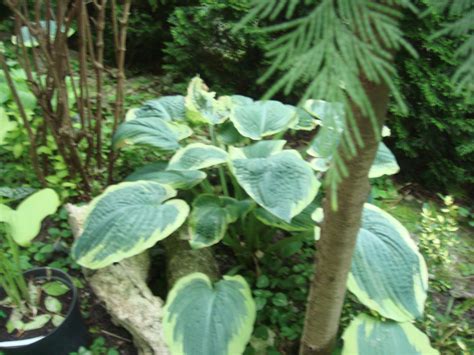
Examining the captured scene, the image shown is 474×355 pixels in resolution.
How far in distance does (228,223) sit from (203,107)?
617 millimetres

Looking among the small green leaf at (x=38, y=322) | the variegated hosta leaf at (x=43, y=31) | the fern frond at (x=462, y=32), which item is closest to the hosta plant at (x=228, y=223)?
the small green leaf at (x=38, y=322)

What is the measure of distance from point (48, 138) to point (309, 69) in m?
2.03

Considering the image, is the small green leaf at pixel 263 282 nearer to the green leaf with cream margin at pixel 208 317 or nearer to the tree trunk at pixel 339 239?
the green leaf with cream margin at pixel 208 317

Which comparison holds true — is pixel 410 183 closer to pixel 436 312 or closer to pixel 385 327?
pixel 436 312

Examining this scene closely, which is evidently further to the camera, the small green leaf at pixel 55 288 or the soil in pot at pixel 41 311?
the small green leaf at pixel 55 288

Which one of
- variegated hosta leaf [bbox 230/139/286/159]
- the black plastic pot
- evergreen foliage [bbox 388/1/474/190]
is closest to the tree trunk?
variegated hosta leaf [bbox 230/139/286/159]

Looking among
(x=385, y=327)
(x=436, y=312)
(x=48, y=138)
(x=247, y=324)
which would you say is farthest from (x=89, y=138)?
(x=436, y=312)

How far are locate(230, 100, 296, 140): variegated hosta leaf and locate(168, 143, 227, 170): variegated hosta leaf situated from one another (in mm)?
194

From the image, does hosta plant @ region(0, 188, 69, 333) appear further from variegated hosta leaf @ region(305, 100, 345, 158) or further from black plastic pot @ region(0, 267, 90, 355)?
variegated hosta leaf @ region(305, 100, 345, 158)

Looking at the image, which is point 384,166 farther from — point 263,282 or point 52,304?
point 52,304

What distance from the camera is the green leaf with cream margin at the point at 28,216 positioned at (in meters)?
1.40

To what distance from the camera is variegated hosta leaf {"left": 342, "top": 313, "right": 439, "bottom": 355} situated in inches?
55.2

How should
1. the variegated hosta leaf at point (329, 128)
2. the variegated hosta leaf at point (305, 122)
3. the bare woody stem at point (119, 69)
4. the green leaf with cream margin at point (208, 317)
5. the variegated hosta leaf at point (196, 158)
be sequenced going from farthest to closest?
the variegated hosta leaf at point (305, 122)
the bare woody stem at point (119, 69)
the variegated hosta leaf at point (196, 158)
the green leaf with cream margin at point (208, 317)
the variegated hosta leaf at point (329, 128)

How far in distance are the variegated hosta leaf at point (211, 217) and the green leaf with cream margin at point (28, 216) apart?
0.48m
